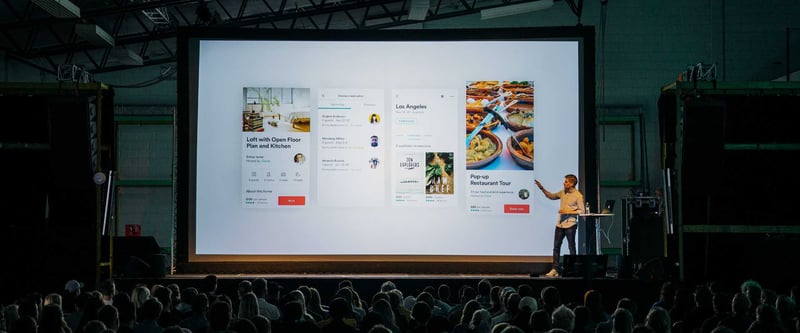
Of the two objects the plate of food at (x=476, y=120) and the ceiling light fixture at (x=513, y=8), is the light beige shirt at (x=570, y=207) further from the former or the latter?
the ceiling light fixture at (x=513, y=8)

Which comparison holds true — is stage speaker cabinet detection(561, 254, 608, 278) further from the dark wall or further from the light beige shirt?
the dark wall

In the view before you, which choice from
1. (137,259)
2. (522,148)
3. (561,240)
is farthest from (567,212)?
(137,259)

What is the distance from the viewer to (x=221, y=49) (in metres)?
11.4

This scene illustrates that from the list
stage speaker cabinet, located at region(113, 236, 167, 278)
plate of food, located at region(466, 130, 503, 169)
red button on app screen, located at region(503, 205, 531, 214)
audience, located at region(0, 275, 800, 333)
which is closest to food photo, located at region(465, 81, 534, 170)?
plate of food, located at region(466, 130, 503, 169)

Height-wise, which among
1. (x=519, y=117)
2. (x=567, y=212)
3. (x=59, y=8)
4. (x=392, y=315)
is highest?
(x=59, y=8)

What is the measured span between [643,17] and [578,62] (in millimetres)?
8153

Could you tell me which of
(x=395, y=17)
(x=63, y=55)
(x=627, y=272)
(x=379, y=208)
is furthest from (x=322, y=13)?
(x=627, y=272)

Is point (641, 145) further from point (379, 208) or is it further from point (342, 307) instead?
point (342, 307)

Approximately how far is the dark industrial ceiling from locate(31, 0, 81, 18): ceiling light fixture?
3.05 ft

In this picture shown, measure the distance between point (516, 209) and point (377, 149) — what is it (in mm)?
1906

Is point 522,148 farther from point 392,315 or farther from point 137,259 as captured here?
point 392,315

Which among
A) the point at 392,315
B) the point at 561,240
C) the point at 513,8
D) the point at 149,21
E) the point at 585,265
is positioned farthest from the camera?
the point at 149,21

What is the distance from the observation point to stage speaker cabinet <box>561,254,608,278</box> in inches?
380

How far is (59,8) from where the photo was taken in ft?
41.8
